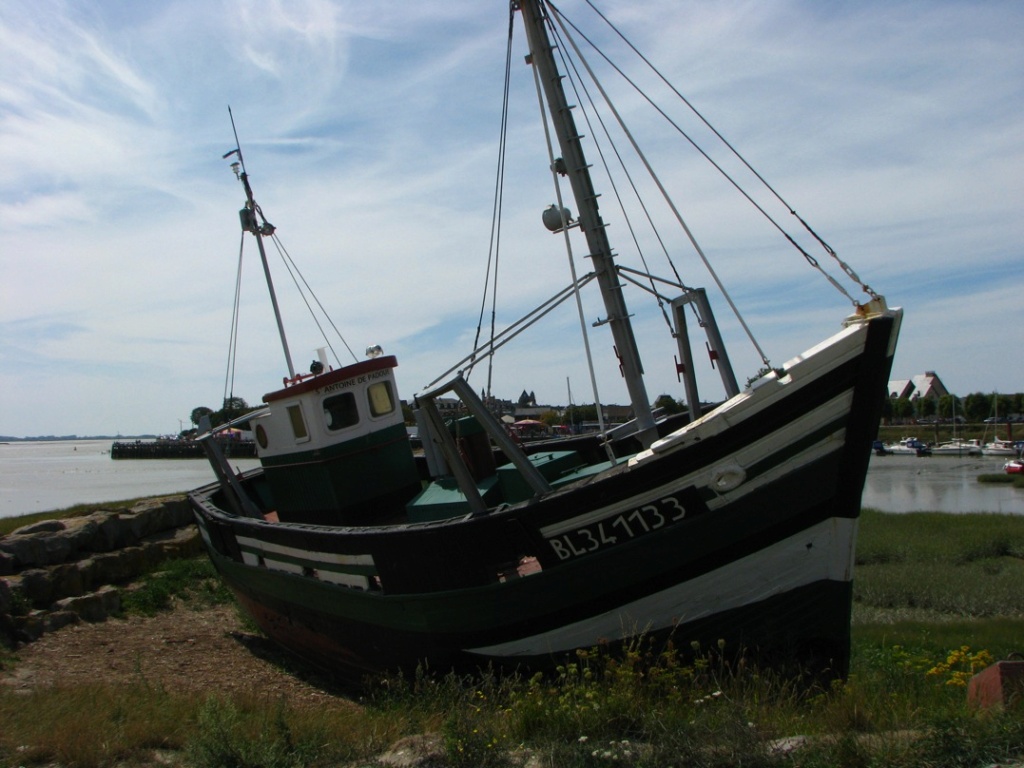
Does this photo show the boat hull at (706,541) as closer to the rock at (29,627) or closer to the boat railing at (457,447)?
the boat railing at (457,447)

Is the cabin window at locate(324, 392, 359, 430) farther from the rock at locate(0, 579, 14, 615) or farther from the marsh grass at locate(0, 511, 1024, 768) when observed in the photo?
the rock at locate(0, 579, 14, 615)

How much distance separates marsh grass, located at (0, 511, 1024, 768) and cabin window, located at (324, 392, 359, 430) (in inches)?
142

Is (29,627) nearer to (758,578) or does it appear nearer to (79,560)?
(79,560)

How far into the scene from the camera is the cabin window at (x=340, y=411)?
431 inches

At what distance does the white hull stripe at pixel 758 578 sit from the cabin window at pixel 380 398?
5429mm

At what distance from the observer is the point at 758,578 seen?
684 centimetres

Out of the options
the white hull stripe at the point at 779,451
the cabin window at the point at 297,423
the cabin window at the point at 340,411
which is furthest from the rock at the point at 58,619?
the white hull stripe at the point at 779,451

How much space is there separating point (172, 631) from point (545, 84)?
30.9ft

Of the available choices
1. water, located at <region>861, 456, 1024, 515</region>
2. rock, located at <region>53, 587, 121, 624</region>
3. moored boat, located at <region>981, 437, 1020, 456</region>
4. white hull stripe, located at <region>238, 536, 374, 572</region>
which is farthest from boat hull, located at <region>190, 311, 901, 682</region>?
moored boat, located at <region>981, 437, 1020, 456</region>

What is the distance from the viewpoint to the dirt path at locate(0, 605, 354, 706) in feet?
30.6

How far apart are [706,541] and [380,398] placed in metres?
5.89

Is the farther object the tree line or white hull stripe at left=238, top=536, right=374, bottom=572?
the tree line

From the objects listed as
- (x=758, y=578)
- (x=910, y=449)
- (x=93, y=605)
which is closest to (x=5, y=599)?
(x=93, y=605)

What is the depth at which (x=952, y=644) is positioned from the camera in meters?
10.4
